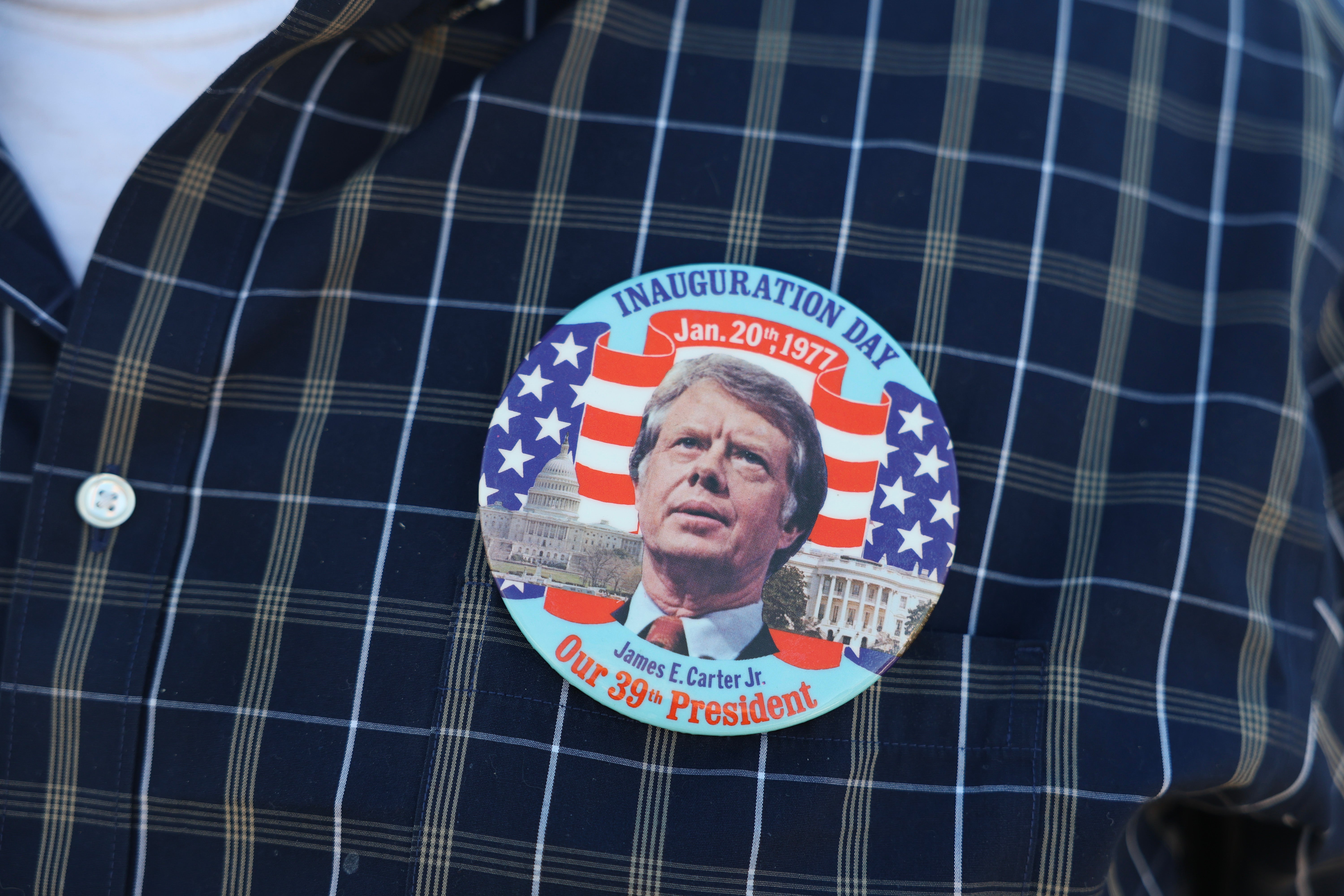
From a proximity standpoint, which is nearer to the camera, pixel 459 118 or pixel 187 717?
pixel 187 717

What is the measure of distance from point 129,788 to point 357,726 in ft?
0.66

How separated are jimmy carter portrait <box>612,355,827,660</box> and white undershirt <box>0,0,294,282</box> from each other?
0.60m

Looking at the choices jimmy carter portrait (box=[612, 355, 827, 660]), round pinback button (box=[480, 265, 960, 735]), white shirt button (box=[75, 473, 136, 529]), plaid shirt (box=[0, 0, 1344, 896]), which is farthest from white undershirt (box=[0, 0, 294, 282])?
jimmy carter portrait (box=[612, 355, 827, 660])

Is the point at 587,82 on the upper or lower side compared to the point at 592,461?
upper

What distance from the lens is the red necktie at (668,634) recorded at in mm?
763

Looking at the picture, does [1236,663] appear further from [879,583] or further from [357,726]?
[357,726]

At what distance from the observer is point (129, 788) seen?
0.76m

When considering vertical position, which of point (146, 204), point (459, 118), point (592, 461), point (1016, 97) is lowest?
point (592, 461)

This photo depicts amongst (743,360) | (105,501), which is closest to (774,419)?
(743,360)

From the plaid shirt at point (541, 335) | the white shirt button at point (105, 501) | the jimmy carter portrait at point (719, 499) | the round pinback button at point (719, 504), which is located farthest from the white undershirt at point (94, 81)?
the jimmy carter portrait at point (719, 499)

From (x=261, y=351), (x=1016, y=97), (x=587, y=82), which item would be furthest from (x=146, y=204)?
(x=1016, y=97)

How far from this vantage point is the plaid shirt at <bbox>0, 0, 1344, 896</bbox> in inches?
29.9

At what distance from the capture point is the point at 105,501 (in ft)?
2.57

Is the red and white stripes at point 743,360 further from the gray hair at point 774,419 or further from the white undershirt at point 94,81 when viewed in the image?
the white undershirt at point 94,81
